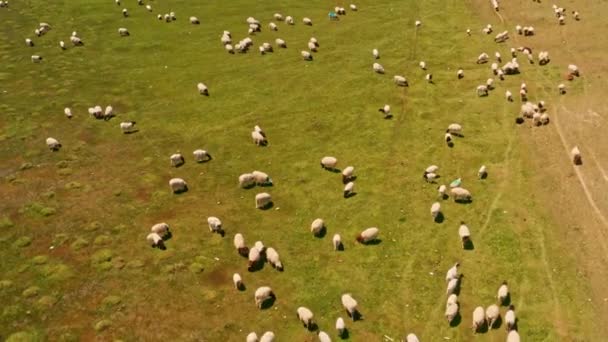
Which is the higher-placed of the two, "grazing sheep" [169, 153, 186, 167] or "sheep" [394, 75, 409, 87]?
"sheep" [394, 75, 409, 87]

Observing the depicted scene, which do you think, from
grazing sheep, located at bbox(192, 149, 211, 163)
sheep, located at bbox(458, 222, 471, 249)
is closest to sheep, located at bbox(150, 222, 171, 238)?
grazing sheep, located at bbox(192, 149, 211, 163)

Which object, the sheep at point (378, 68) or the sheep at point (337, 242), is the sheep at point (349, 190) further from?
the sheep at point (378, 68)

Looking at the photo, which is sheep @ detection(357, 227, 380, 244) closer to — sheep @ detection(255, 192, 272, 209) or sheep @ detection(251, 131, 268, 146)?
sheep @ detection(255, 192, 272, 209)

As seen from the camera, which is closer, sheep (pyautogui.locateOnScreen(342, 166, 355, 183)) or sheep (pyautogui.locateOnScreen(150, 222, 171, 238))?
sheep (pyautogui.locateOnScreen(150, 222, 171, 238))

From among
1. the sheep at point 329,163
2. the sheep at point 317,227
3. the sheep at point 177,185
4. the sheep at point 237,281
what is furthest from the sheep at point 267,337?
the sheep at point 329,163

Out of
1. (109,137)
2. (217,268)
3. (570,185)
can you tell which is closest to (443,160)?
(570,185)

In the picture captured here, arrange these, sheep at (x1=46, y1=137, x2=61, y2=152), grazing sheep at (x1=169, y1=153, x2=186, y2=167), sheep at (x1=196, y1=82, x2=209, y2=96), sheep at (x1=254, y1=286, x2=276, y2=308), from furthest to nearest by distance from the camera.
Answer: sheep at (x1=196, y1=82, x2=209, y2=96) < sheep at (x1=46, y1=137, x2=61, y2=152) < grazing sheep at (x1=169, y1=153, x2=186, y2=167) < sheep at (x1=254, y1=286, x2=276, y2=308)
